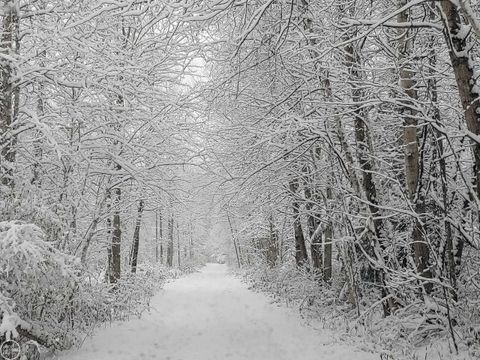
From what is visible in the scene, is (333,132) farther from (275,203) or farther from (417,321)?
(417,321)

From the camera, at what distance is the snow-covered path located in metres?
6.36

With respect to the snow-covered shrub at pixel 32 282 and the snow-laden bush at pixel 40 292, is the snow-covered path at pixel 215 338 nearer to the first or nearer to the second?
the snow-laden bush at pixel 40 292

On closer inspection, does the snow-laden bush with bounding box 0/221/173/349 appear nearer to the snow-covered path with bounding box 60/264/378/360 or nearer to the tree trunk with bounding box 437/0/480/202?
the snow-covered path with bounding box 60/264/378/360

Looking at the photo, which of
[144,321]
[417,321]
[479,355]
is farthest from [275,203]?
[479,355]

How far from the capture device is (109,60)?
693 cm

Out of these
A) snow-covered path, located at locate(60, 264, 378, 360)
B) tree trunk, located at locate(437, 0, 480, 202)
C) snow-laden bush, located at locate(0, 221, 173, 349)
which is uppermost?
tree trunk, located at locate(437, 0, 480, 202)
